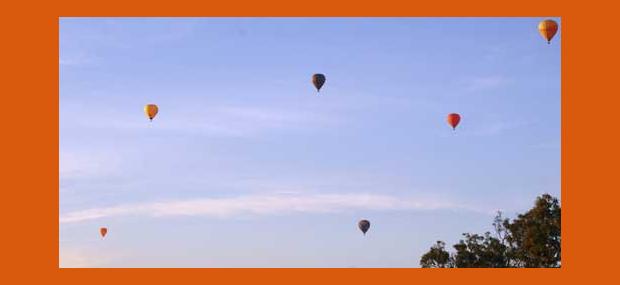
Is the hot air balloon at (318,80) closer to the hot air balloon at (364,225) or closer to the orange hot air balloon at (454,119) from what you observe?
the orange hot air balloon at (454,119)

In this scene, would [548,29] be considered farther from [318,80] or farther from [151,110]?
[151,110]

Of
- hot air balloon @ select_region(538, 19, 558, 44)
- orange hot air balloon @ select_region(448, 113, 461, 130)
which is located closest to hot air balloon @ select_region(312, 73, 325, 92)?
orange hot air balloon @ select_region(448, 113, 461, 130)

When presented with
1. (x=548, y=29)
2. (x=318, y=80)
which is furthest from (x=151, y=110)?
(x=548, y=29)

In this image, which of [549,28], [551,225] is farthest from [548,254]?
[549,28]

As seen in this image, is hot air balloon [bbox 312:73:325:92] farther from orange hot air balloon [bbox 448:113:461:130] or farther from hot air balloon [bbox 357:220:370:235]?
hot air balloon [bbox 357:220:370:235]

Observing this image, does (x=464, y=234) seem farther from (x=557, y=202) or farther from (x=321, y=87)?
(x=321, y=87)

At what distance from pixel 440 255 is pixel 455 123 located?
705 inches

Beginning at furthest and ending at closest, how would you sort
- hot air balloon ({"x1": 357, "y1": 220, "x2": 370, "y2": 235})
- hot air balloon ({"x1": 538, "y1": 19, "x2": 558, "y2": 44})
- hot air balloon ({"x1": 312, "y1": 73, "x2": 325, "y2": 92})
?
1. hot air balloon ({"x1": 357, "y1": 220, "x2": 370, "y2": 235})
2. hot air balloon ({"x1": 312, "y1": 73, "x2": 325, "y2": 92})
3. hot air balloon ({"x1": 538, "y1": 19, "x2": 558, "y2": 44})

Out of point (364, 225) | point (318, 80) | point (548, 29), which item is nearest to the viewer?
point (548, 29)

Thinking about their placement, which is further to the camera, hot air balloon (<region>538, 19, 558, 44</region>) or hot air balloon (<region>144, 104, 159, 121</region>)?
hot air balloon (<region>144, 104, 159, 121</region>)

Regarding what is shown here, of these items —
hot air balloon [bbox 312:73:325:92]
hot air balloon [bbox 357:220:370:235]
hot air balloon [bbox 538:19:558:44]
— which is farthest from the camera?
hot air balloon [bbox 357:220:370:235]

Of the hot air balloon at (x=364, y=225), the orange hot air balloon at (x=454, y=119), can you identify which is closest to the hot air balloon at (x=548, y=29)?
the orange hot air balloon at (x=454, y=119)

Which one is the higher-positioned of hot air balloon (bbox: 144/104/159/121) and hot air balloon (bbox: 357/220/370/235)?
hot air balloon (bbox: 144/104/159/121)

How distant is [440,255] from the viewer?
8594 cm
